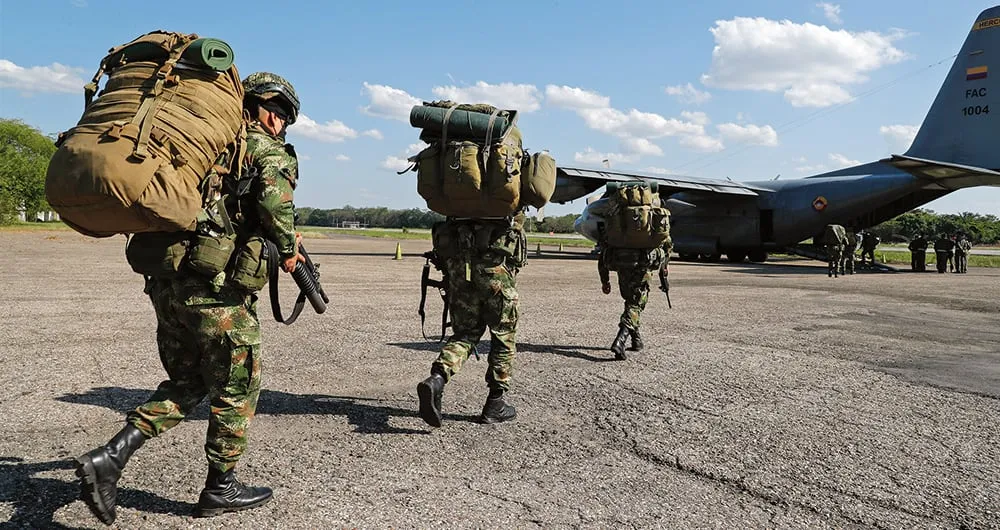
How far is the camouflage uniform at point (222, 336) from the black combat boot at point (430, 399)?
1228mm

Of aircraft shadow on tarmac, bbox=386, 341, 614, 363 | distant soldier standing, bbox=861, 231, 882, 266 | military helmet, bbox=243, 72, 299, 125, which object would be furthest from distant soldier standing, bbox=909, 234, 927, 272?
military helmet, bbox=243, 72, 299, 125

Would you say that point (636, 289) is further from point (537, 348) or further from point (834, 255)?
point (834, 255)

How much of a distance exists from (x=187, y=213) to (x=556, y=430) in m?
2.73

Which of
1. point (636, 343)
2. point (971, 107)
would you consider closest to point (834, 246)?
point (971, 107)

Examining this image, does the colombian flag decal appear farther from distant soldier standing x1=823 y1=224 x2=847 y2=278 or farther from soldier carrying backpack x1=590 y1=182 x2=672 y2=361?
soldier carrying backpack x1=590 y1=182 x2=672 y2=361

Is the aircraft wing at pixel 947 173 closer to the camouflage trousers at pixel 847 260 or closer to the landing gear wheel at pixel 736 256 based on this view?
the camouflage trousers at pixel 847 260

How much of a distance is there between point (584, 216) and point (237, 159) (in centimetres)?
2225

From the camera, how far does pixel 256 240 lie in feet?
10.1

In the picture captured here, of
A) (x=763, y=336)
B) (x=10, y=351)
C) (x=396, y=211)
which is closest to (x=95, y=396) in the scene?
(x=10, y=351)

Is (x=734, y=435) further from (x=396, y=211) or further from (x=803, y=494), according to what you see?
(x=396, y=211)

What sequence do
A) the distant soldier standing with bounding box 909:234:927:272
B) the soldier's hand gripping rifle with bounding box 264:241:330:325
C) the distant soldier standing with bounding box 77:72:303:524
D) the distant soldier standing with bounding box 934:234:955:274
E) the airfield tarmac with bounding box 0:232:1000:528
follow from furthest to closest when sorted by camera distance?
the distant soldier standing with bounding box 909:234:927:272 → the distant soldier standing with bounding box 934:234:955:274 → the soldier's hand gripping rifle with bounding box 264:241:330:325 → the airfield tarmac with bounding box 0:232:1000:528 → the distant soldier standing with bounding box 77:72:303:524

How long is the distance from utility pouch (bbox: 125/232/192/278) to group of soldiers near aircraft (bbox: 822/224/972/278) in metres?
19.6

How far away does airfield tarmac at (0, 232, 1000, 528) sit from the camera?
9.98 feet

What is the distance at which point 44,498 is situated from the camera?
2.96 meters
